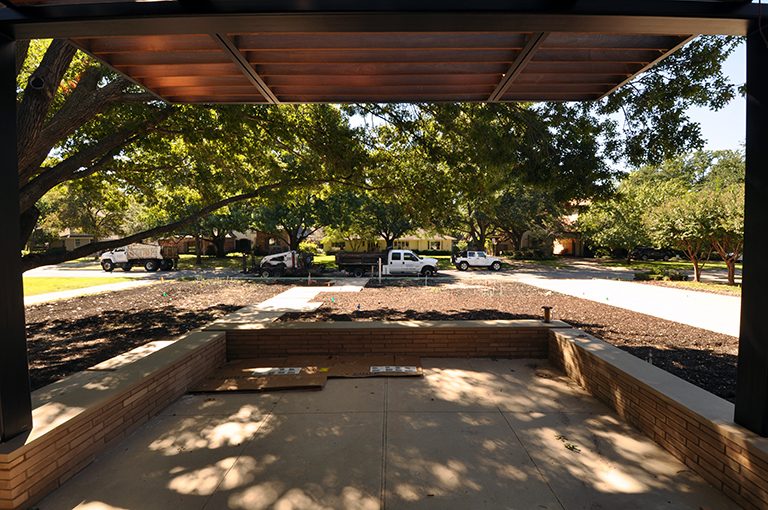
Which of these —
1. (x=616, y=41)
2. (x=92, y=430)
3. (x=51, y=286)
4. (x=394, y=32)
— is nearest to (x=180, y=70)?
(x=394, y=32)

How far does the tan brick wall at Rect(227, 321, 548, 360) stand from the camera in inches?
247

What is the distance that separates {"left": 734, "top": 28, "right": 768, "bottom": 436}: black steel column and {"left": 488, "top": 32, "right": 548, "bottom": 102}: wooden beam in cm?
151

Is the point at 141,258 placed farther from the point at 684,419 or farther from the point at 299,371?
the point at 684,419

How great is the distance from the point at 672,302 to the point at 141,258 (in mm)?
30278

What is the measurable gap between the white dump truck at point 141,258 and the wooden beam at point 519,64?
2770 centimetres

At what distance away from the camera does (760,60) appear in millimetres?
2705

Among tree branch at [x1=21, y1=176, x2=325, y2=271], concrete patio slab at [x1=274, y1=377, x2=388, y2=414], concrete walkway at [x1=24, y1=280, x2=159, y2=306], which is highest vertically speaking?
tree branch at [x1=21, y1=176, x2=325, y2=271]

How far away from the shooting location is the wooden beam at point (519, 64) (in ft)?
10.5

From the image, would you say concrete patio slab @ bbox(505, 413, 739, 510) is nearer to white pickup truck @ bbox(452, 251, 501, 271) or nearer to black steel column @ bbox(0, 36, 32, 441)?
black steel column @ bbox(0, 36, 32, 441)

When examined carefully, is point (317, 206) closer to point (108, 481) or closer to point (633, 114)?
point (633, 114)

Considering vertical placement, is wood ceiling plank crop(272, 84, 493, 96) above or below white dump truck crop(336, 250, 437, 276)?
above

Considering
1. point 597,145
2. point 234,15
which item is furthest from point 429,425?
point 597,145

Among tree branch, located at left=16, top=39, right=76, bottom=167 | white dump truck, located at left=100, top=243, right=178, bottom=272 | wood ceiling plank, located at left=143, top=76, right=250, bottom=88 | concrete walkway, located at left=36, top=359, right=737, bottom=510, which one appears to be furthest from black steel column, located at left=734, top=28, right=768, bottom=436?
white dump truck, located at left=100, top=243, right=178, bottom=272

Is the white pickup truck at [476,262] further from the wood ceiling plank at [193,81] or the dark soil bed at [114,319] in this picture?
the wood ceiling plank at [193,81]
